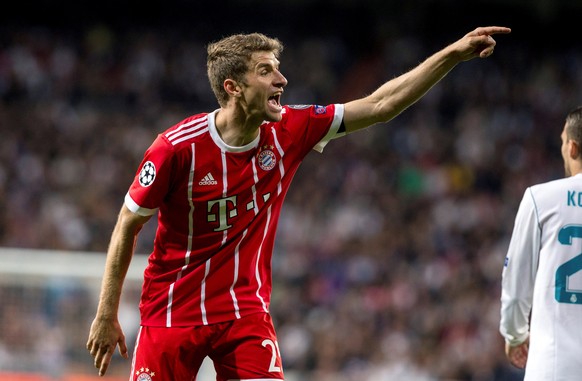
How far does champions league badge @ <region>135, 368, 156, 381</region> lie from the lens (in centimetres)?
442

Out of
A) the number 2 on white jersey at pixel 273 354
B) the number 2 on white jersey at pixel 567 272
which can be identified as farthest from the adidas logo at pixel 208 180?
the number 2 on white jersey at pixel 567 272

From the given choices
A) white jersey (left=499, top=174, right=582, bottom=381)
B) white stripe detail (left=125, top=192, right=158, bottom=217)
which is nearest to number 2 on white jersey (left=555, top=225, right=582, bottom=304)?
white jersey (left=499, top=174, right=582, bottom=381)

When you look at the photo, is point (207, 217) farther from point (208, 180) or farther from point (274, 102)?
point (274, 102)

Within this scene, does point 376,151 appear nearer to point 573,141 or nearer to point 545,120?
point 545,120

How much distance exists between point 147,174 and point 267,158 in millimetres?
582

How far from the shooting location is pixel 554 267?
4.27m

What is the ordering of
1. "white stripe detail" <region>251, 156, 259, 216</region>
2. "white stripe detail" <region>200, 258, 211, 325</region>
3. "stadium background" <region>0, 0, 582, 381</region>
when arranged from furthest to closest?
"stadium background" <region>0, 0, 582, 381</region> → "white stripe detail" <region>251, 156, 259, 216</region> → "white stripe detail" <region>200, 258, 211, 325</region>

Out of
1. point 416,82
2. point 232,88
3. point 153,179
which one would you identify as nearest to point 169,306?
point 153,179

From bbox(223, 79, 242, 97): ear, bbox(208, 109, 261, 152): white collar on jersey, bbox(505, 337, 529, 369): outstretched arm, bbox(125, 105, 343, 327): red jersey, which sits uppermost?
bbox(223, 79, 242, 97): ear

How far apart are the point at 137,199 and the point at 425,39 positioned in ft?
51.5

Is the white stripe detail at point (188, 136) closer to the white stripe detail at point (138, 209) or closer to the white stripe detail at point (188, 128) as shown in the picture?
the white stripe detail at point (188, 128)

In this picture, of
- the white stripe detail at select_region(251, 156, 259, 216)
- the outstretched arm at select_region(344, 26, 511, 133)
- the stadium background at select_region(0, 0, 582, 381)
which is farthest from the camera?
the stadium background at select_region(0, 0, 582, 381)

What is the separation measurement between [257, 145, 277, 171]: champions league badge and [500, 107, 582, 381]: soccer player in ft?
3.83

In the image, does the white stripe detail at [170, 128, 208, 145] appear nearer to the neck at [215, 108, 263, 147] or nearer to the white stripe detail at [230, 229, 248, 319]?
the neck at [215, 108, 263, 147]
